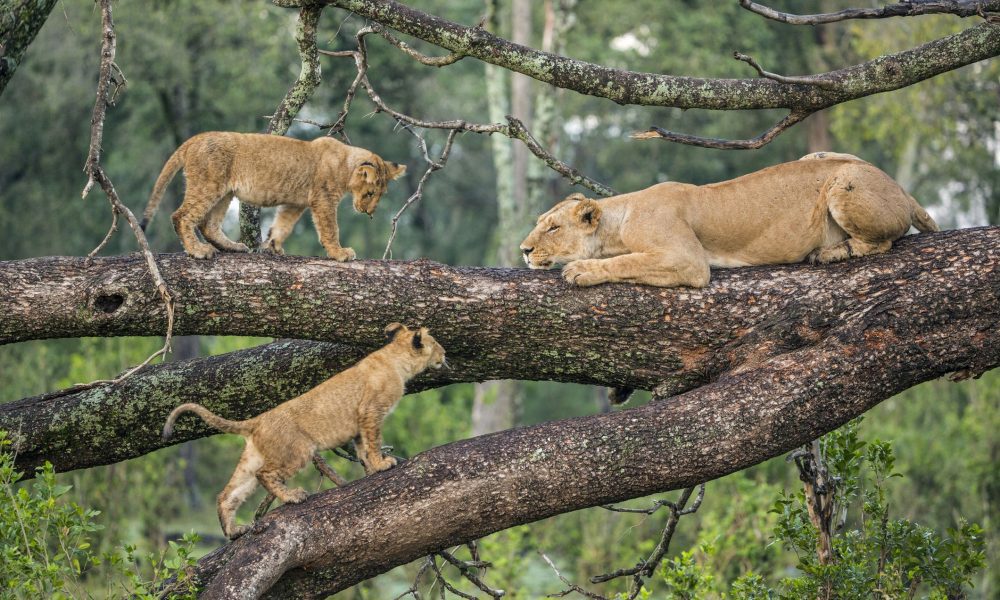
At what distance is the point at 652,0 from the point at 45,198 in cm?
1390

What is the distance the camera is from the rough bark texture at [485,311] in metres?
5.37

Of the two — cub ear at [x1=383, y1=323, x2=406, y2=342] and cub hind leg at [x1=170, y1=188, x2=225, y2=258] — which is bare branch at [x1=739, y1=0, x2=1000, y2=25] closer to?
cub ear at [x1=383, y1=323, x2=406, y2=342]

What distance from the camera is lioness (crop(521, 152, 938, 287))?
225 inches

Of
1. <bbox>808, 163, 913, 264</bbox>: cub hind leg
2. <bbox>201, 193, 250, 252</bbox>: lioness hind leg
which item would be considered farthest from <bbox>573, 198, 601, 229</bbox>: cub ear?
<bbox>201, 193, 250, 252</bbox>: lioness hind leg

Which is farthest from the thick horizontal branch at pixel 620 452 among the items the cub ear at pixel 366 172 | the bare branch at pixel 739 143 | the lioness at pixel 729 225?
the cub ear at pixel 366 172

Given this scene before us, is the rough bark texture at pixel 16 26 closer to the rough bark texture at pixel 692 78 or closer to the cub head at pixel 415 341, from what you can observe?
the rough bark texture at pixel 692 78

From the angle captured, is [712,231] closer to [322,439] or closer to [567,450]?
[567,450]

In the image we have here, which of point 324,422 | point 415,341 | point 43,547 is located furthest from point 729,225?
point 43,547

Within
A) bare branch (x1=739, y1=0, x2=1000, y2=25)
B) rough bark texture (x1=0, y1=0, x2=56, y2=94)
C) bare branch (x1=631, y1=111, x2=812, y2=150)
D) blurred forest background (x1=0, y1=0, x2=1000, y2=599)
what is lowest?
blurred forest background (x1=0, y1=0, x2=1000, y2=599)

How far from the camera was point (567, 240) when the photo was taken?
6309 millimetres

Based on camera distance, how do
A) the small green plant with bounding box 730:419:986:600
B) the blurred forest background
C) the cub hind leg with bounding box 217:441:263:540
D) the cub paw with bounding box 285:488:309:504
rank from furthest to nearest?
the blurred forest background, the small green plant with bounding box 730:419:986:600, the cub hind leg with bounding box 217:441:263:540, the cub paw with bounding box 285:488:309:504

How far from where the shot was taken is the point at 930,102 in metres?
19.6

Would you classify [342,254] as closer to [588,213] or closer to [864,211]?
[588,213]

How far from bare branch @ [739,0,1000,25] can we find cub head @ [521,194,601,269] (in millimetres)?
1467
